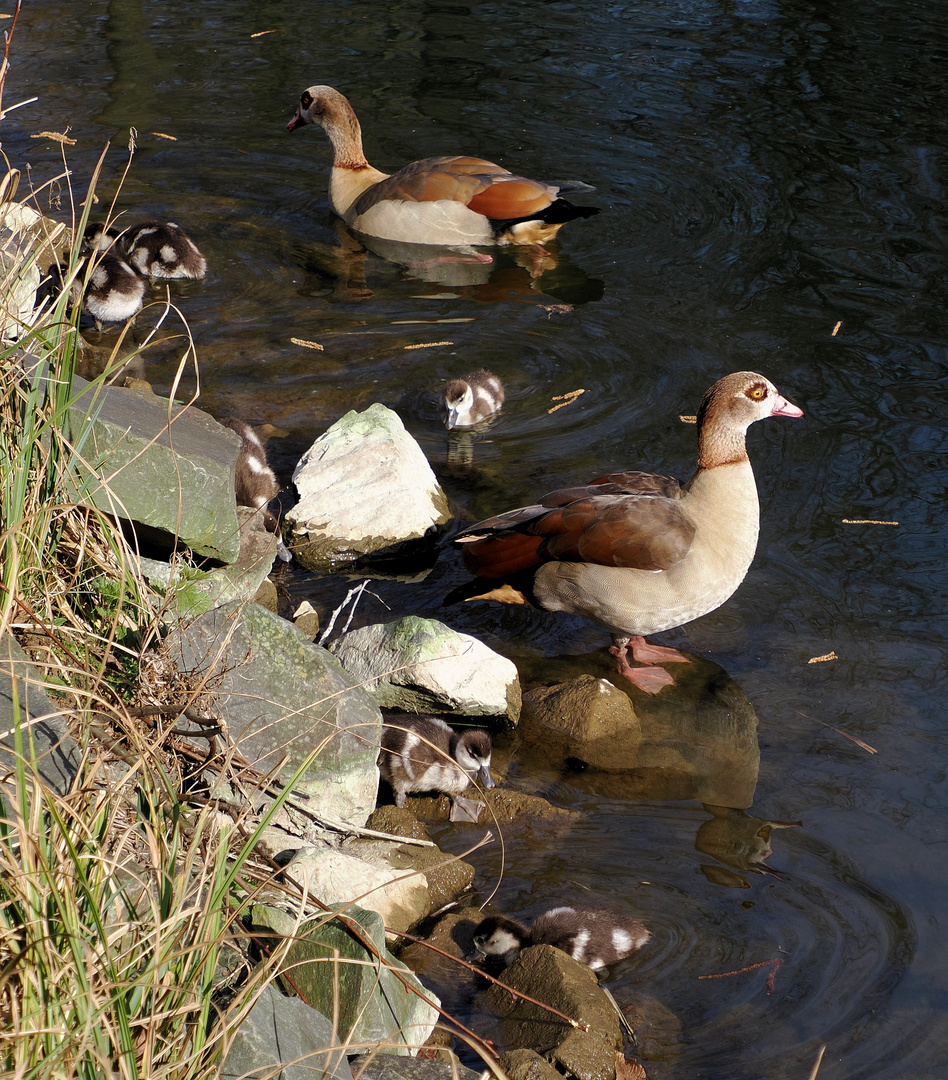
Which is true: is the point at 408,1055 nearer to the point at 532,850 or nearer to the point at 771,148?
the point at 532,850

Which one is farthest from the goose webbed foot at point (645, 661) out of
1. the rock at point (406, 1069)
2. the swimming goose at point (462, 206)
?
the swimming goose at point (462, 206)

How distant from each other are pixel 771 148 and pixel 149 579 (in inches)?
305

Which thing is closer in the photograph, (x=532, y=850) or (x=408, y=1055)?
(x=408, y=1055)

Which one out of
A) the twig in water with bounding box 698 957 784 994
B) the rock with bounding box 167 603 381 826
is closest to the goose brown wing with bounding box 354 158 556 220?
the rock with bounding box 167 603 381 826

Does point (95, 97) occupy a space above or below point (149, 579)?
below

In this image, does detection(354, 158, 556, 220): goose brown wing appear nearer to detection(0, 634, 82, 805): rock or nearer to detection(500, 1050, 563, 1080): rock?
detection(0, 634, 82, 805): rock

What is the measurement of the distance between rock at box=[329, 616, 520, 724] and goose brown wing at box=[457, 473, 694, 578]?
2.04 feet

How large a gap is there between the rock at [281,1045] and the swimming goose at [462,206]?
6.89 metres

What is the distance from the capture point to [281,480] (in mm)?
5785

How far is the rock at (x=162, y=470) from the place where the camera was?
356cm

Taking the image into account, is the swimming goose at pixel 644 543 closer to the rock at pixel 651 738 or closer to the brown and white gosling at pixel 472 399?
the rock at pixel 651 738

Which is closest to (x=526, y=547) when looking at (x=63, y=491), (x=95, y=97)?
(x=63, y=491)

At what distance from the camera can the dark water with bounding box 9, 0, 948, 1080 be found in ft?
11.5

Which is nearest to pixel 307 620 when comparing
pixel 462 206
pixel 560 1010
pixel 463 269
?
pixel 560 1010
